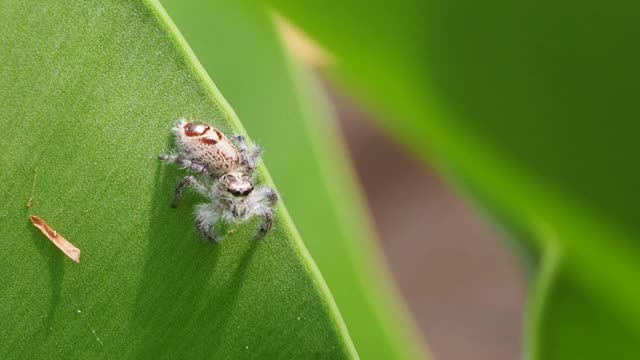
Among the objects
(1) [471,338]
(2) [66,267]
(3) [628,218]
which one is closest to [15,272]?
(2) [66,267]

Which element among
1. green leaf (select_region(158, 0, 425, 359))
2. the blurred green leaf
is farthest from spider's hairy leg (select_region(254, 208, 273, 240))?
green leaf (select_region(158, 0, 425, 359))

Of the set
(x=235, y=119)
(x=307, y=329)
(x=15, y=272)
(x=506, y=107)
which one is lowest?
(x=15, y=272)

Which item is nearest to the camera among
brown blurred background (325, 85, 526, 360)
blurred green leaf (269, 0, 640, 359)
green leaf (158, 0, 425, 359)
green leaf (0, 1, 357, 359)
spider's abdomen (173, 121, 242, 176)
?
green leaf (0, 1, 357, 359)

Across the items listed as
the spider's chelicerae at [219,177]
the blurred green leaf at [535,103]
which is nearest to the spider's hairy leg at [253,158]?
the spider's chelicerae at [219,177]

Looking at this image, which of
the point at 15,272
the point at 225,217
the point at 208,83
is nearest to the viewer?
the point at 208,83

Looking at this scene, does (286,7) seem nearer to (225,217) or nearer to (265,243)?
(225,217)

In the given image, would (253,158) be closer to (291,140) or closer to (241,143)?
(241,143)

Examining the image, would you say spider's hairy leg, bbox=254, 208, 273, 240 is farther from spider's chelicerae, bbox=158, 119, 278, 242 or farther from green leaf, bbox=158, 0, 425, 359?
green leaf, bbox=158, 0, 425, 359
